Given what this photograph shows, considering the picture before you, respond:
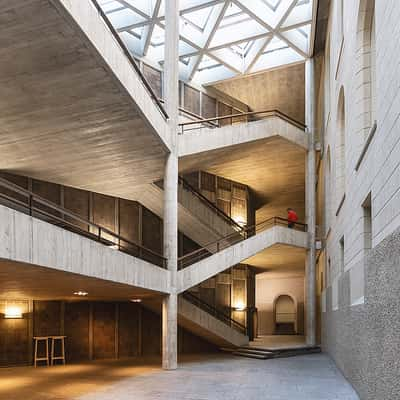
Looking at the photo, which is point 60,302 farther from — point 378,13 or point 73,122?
point 378,13

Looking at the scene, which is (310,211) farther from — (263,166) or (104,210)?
(104,210)

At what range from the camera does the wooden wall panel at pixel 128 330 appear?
19.2 metres

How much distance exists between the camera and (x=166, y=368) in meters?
15.1

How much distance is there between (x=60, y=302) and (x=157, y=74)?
9.68 meters

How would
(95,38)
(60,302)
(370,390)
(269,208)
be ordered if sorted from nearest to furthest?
(370,390), (95,38), (60,302), (269,208)

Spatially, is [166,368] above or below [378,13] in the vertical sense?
below

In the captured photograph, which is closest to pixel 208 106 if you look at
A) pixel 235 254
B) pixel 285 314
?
pixel 235 254

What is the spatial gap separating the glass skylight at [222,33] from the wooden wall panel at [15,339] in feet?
34.5

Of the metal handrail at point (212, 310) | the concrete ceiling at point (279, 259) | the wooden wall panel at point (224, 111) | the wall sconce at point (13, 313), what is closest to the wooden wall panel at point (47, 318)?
the wall sconce at point (13, 313)

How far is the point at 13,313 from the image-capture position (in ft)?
55.6

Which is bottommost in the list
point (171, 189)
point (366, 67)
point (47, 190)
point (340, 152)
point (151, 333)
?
point (151, 333)

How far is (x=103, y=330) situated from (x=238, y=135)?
28.2ft

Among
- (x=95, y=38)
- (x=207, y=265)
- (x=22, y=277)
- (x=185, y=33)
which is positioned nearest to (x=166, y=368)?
(x=207, y=265)

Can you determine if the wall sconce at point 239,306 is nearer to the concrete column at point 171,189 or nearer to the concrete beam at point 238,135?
the concrete column at point 171,189
